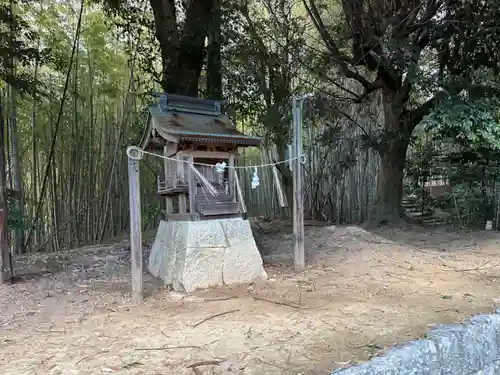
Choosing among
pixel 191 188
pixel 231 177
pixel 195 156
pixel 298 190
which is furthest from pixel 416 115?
pixel 191 188

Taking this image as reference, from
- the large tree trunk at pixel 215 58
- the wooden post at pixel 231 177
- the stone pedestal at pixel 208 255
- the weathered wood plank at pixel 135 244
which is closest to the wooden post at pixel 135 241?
the weathered wood plank at pixel 135 244

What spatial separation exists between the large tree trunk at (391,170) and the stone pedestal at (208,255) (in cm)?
345

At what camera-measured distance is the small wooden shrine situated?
354 centimetres

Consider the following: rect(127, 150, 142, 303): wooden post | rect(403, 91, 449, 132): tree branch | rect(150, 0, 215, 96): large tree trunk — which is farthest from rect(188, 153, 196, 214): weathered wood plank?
rect(403, 91, 449, 132): tree branch

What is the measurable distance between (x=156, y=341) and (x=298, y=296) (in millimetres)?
1315

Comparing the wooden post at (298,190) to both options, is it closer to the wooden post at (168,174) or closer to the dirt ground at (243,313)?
the dirt ground at (243,313)

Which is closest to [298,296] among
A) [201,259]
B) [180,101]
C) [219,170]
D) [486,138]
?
[201,259]

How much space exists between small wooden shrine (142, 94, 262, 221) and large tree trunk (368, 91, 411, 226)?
10.8 ft

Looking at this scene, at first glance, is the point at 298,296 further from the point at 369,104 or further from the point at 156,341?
the point at 369,104

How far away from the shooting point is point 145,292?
3428mm

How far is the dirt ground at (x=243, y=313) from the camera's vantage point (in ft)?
6.61

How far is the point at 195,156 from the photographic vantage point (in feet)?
11.9

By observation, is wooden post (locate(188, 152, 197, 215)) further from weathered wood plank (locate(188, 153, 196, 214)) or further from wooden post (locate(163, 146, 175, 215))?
wooden post (locate(163, 146, 175, 215))

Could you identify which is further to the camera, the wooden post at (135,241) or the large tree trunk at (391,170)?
the large tree trunk at (391,170)
